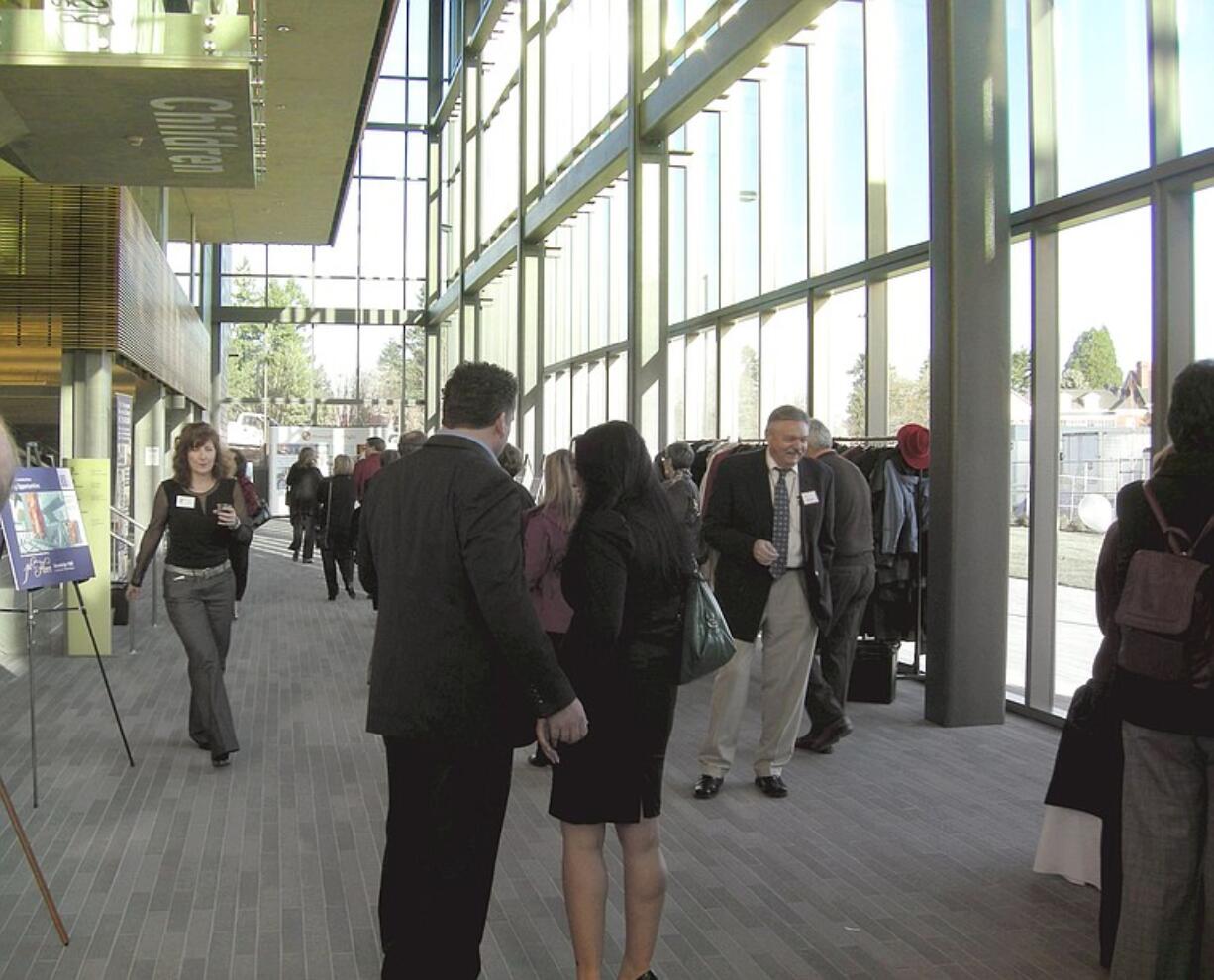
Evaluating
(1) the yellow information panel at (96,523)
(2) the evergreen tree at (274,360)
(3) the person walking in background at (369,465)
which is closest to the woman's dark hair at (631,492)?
(1) the yellow information panel at (96,523)

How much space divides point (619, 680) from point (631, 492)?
1.69 feet

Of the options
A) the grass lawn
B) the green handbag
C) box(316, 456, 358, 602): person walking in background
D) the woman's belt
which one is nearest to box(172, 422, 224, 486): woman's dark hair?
the woman's belt

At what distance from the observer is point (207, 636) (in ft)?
21.0

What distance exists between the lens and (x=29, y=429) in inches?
587

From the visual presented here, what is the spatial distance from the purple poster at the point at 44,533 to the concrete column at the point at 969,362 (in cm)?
482

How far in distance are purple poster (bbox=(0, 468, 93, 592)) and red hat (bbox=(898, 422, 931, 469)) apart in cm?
505

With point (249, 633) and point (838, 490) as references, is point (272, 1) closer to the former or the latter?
point (249, 633)

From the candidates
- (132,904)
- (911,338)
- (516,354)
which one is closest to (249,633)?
(911,338)

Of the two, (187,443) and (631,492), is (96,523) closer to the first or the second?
(187,443)

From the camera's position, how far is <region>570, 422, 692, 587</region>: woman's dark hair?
343 centimetres

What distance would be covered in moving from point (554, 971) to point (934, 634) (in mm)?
4406

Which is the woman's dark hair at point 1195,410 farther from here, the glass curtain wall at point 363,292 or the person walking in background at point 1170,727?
the glass curtain wall at point 363,292

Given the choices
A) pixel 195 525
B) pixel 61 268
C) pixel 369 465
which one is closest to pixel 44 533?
pixel 195 525

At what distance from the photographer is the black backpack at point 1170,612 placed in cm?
304
